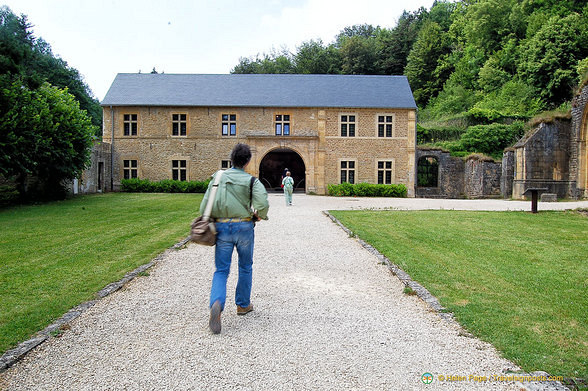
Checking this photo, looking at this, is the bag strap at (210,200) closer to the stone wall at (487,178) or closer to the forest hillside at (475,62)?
the forest hillside at (475,62)

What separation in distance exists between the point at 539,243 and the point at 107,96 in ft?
90.7

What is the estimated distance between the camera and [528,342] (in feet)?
11.5

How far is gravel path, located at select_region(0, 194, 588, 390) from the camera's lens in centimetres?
295

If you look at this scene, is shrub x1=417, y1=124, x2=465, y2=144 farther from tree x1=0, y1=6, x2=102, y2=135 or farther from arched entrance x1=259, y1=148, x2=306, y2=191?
tree x1=0, y1=6, x2=102, y2=135

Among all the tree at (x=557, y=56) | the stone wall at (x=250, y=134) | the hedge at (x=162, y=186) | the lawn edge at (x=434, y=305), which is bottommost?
the lawn edge at (x=434, y=305)

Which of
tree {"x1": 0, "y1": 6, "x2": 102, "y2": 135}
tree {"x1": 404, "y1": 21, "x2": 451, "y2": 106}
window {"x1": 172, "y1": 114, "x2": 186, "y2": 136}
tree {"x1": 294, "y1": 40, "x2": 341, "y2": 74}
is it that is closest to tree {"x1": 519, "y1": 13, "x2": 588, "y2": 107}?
tree {"x1": 404, "y1": 21, "x2": 451, "y2": 106}

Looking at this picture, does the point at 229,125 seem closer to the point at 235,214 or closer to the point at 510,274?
the point at 510,274

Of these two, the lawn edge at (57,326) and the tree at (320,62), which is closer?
the lawn edge at (57,326)

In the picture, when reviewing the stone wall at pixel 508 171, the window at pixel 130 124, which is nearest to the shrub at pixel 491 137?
the stone wall at pixel 508 171

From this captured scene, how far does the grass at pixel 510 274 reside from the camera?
3508 mm

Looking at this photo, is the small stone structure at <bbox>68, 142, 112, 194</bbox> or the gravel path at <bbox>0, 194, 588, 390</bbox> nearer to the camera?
the gravel path at <bbox>0, 194, 588, 390</bbox>

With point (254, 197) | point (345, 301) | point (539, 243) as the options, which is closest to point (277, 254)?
point (345, 301)

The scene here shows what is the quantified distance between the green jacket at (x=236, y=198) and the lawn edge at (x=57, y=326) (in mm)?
1635

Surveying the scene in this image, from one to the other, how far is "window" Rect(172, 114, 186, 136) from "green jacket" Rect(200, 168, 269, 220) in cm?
2572
